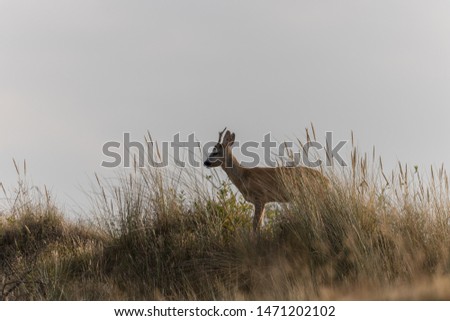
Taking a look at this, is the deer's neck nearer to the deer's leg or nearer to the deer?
the deer

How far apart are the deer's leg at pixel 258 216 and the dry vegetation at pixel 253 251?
0.13 m

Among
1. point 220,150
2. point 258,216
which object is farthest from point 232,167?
point 258,216

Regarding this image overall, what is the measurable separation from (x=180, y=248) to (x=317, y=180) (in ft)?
5.37

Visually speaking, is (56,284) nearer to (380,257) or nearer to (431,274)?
(380,257)

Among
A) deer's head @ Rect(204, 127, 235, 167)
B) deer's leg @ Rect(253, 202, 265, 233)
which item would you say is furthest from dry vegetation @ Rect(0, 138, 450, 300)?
deer's head @ Rect(204, 127, 235, 167)

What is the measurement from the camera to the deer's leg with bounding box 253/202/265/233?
25.8ft

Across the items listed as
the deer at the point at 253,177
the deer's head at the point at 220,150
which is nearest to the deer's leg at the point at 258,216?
the deer at the point at 253,177

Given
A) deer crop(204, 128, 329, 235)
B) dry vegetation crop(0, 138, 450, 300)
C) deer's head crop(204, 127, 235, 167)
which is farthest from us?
deer's head crop(204, 127, 235, 167)

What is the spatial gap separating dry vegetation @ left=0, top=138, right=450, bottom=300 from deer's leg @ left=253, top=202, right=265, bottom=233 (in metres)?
0.13

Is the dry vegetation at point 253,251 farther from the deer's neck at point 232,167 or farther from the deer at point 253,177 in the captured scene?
the deer's neck at point 232,167

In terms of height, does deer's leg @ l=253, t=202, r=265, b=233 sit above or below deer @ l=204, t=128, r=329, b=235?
below

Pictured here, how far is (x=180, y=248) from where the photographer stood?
24.9 ft
